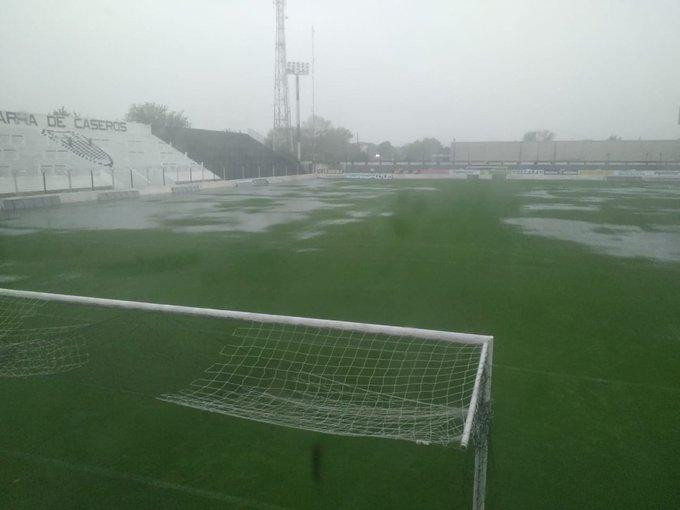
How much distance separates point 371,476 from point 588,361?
3.33 meters

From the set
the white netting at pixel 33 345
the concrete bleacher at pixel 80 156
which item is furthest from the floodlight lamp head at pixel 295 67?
the white netting at pixel 33 345

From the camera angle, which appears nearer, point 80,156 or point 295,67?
point 80,156

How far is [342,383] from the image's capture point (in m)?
5.38

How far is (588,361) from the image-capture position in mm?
5980

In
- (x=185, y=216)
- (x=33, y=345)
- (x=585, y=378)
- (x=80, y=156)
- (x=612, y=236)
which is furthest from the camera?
(x=80, y=156)

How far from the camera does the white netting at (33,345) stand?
5.68 metres

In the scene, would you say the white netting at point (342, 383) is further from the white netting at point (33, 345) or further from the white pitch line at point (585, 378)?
the white netting at point (33, 345)

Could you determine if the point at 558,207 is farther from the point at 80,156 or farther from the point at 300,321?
the point at 80,156

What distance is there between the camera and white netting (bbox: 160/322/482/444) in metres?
4.34

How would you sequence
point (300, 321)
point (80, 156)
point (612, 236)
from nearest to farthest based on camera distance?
Answer: point (300, 321), point (612, 236), point (80, 156)

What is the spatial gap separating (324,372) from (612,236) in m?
12.8

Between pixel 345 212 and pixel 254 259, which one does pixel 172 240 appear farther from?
pixel 345 212

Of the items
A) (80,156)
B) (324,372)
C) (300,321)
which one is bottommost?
(324,372)

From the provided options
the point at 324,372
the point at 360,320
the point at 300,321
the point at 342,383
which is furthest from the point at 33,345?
the point at 360,320
